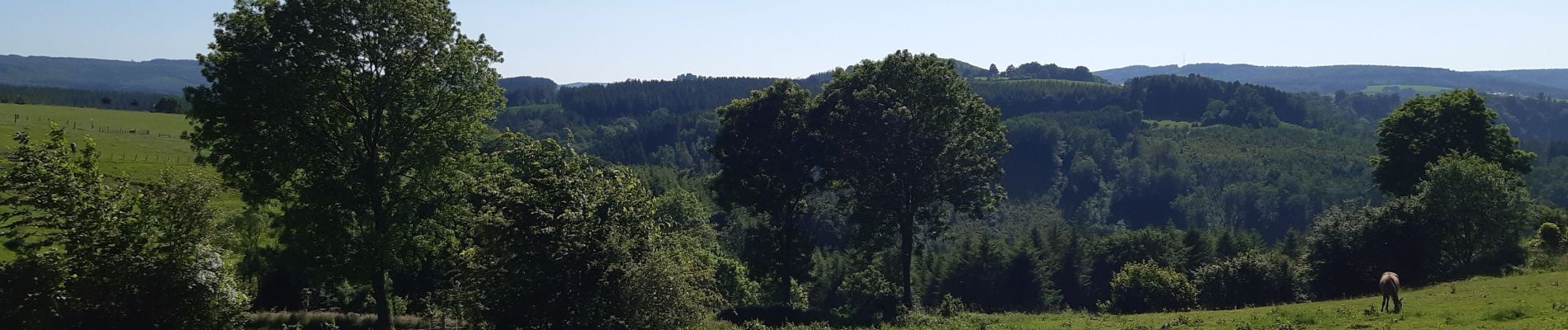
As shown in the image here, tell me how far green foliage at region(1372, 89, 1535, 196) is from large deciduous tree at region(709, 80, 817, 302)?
1337 inches

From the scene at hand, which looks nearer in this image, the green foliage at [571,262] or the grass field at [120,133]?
the green foliage at [571,262]

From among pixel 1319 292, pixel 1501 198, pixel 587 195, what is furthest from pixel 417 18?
pixel 1501 198

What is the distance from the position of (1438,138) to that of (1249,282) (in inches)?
628

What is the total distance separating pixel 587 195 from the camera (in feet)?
67.2

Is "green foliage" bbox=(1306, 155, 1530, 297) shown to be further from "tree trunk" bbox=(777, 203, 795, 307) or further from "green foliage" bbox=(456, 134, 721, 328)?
"green foliage" bbox=(456, 134, 721, 328)

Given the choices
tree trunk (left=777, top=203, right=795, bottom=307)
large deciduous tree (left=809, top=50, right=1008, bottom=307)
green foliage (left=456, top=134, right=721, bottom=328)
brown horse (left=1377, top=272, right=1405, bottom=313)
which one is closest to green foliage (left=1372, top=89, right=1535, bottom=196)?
brown horse (left=1377, top=272, right=1405, bottom=313)

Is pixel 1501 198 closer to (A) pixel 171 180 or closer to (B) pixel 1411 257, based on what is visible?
(B) pixel 1411 257

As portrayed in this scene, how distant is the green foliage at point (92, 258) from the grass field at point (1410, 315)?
1399 cm

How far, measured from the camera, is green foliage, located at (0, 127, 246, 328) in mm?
16969

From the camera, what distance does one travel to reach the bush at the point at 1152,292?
137ft

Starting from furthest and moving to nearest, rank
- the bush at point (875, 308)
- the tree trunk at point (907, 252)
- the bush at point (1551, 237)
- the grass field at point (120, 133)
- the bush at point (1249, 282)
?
the grass field at point (120, 133) < the tree trunk at point (907, 252) < the bush at point (1551, 237) < the bush at point (1249, 282) < the bush at point (875, 308)

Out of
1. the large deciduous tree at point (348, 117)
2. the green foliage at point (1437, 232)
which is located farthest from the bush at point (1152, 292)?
the large deciduous tree at point (348, 117)

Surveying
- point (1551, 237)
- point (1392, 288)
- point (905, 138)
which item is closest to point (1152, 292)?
point (905, 138)

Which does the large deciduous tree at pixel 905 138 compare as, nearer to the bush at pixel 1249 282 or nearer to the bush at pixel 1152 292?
the bush at pixel 1152 292
